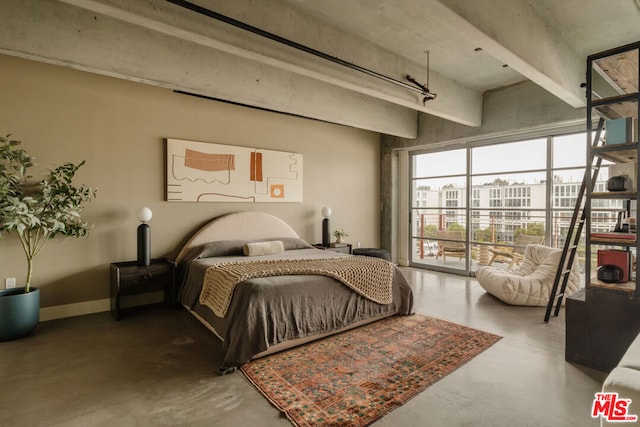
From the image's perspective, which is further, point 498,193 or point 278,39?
point 498,193

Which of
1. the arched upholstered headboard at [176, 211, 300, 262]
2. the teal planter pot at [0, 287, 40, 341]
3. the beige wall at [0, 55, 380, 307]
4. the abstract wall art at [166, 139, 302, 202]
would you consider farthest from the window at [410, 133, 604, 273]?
the teal planter pot at [0, 287, 40, 341]

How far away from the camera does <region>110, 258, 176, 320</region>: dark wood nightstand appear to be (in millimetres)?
3594

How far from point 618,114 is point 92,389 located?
15.5 ft

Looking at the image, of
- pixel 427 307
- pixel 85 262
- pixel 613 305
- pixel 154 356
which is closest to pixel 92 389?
pixel 154 356

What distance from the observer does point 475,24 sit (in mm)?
2555

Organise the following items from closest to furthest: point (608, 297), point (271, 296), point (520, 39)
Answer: point (608, 297) → point (271, 296) → point (520, 39)

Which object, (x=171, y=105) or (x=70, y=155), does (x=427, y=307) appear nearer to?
(x=171, y=105)

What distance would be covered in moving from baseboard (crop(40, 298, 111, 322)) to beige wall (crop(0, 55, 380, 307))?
0.06m

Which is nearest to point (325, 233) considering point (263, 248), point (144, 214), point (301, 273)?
point (263, 248)

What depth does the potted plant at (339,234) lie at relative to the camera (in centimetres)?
589

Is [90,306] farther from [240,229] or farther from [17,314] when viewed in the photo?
[240,229]

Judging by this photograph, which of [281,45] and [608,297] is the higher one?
[281,45]

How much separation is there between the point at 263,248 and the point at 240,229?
57cm

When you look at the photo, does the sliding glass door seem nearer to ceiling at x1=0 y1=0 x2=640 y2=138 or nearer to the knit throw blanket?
ceiling at x1=0 y1=0 x2=640 y2=138
